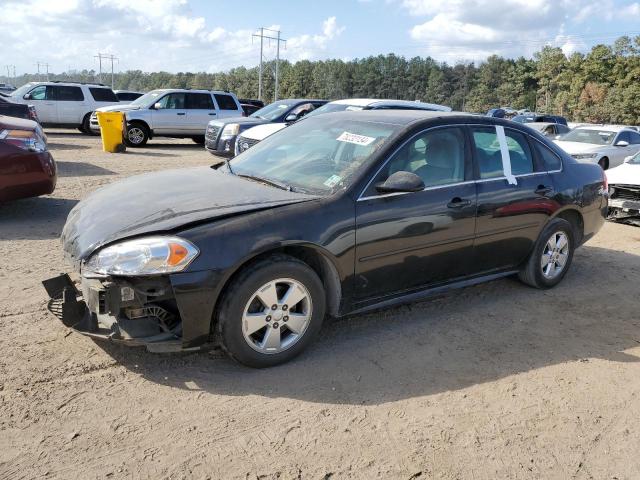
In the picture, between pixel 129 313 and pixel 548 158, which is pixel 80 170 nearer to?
pixel 129 313

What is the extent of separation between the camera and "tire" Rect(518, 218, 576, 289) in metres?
5.32

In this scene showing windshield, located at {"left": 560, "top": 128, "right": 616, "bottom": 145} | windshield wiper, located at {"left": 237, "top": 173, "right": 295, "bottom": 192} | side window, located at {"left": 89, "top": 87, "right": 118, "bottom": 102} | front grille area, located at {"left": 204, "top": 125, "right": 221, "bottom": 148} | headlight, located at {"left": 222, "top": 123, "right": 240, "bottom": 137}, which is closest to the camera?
windshield wiper, located at {"left": 237, "top": 173, "right": 295, "bottom": 192}

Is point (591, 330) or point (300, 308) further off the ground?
point (300, 308)

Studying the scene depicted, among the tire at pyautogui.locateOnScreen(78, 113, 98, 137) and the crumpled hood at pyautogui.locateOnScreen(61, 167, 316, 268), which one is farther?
the tire at pyautogui.locateOnScreen(78, 113, 98, 137)

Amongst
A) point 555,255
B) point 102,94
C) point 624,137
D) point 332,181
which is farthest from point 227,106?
point 332,181

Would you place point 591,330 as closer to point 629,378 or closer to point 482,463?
point 629,378

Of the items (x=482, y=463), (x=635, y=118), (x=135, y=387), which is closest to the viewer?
(x=482, y=463)

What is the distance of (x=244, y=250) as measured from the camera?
3406 mm

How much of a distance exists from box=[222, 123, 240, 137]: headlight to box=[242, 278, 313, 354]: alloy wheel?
31.9 ft

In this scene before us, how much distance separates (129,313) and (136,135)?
15307 mm

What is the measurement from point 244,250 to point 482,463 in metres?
1.74

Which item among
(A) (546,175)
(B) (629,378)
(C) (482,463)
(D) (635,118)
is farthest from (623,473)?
(D) (635,118)

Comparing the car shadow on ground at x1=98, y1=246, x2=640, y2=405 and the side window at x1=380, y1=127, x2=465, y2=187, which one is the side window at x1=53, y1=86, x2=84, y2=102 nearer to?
the car shadow on ground at x1=98, y1=246, x2=640, y2=405

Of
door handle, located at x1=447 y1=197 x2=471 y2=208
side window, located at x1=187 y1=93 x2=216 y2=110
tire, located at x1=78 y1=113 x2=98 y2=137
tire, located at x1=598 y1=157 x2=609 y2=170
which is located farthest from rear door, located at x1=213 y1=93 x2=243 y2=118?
door handle, located at x1=447 y1=197 x2=471 y2=208
